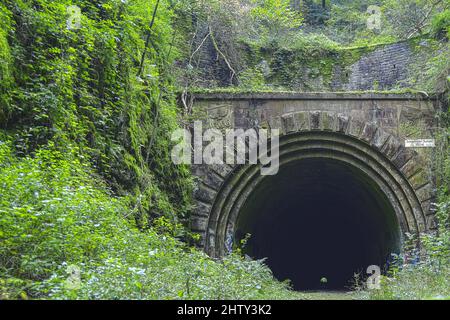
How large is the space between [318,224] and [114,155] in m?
12.5

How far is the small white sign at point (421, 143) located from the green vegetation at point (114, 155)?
247mm

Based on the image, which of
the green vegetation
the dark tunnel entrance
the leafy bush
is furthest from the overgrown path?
the leafy bush

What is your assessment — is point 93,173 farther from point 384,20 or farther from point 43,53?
point 384,20

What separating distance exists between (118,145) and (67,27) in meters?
1.84

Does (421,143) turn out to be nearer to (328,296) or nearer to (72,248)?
(328,296)

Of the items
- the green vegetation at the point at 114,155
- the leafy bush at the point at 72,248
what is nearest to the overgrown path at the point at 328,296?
the green vegetation at the point at 114,155

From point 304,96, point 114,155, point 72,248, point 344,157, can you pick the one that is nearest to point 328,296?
point 344,157

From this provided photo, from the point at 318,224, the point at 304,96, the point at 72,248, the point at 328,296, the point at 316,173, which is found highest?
the point at 304,96

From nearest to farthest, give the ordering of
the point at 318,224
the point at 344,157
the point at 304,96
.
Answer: the point at 304,96
the point at 344,157
the point at 318,224

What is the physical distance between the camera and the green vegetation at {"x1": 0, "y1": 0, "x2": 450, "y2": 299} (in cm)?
505

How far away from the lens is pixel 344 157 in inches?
494

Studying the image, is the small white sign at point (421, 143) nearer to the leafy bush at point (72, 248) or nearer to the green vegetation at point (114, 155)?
the green vegetation at point (114, 155)

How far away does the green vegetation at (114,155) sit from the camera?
505cm
